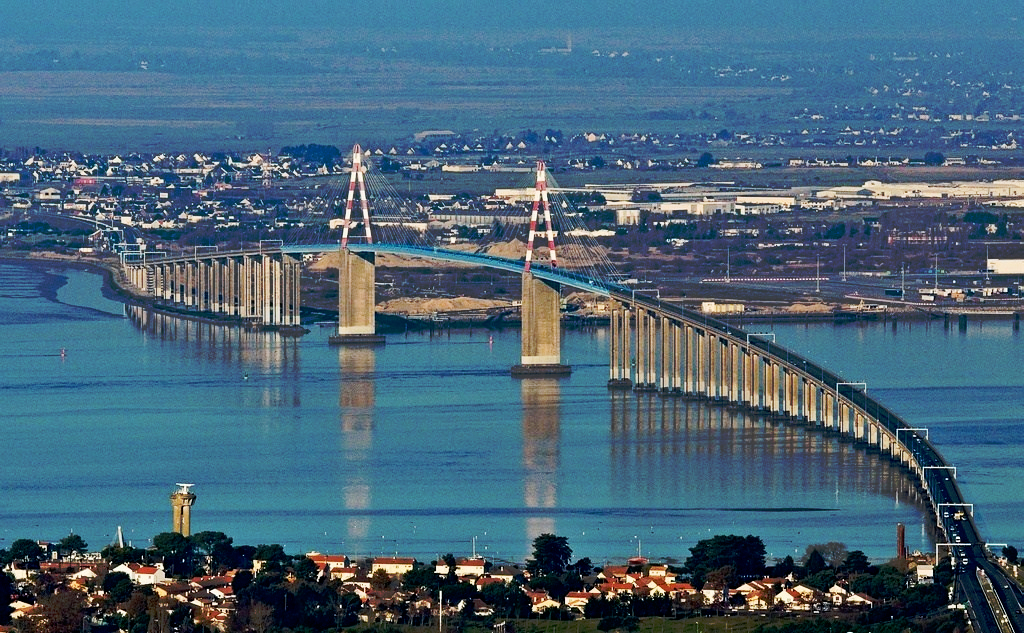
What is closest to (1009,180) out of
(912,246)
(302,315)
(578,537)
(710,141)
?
(912,246)

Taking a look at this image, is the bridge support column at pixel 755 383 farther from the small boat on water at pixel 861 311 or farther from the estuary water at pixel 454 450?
the small boat on water at pixel 861 311

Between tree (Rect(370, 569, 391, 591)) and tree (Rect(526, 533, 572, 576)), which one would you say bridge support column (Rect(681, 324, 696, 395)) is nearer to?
tree (Rect(526, 533, 572, 576))

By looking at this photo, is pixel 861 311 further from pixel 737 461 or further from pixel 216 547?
pixel 216 547

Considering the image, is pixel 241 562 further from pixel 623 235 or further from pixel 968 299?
pixel 623 235

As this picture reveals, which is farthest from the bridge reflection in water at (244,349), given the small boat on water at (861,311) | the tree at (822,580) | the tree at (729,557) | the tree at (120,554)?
the tree at (822,580)

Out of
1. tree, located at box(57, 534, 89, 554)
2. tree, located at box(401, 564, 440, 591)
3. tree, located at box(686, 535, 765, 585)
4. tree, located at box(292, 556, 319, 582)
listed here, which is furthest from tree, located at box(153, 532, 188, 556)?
tree, located at box(686, 535, 765, 585)

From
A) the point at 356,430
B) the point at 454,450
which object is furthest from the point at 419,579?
the point at 356,430

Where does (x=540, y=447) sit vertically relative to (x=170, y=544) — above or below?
above
